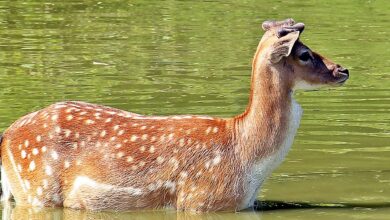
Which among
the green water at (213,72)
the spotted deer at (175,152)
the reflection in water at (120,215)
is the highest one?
the spotted deer at (175,152)

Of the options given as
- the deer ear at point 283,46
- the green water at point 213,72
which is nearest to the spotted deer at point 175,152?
the deer ear at point 283,46

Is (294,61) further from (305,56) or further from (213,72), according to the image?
(213,72)

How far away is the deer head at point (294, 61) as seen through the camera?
1117 centimetres

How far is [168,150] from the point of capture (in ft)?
36.8

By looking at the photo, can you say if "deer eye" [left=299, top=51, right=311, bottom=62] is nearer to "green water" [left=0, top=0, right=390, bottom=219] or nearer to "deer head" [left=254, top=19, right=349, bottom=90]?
"deer head" [left=254, top=19, right=349, bottom=90]

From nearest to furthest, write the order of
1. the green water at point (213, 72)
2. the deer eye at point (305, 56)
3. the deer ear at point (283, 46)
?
1. the deer ear at point (283, 46)
2. the deer eye at point (305, 56)
3. the green water at point (213, 72)

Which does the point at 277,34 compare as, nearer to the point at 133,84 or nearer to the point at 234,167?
the point at 234,167

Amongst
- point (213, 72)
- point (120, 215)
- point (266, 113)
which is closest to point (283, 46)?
point (266, 113)

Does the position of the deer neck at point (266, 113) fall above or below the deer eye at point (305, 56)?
below

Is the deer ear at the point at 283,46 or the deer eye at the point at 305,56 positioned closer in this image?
the deer ear at the point at 283,46

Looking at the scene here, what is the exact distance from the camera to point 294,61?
444 inches

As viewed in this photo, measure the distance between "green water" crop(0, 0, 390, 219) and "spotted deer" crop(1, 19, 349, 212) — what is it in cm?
14

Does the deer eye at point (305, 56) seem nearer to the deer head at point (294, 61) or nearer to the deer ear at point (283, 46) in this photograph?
the deer head at point (294, 61)

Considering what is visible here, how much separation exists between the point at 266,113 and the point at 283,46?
54 cm
